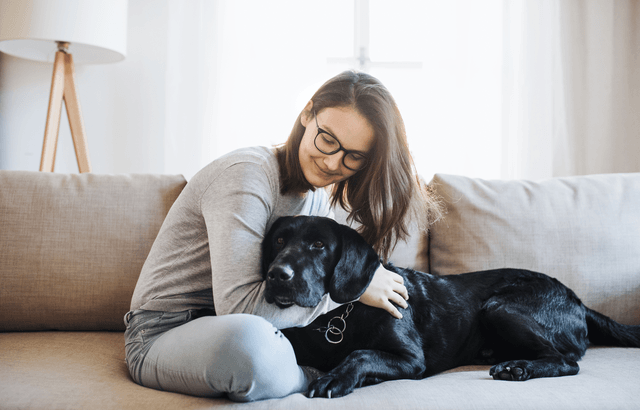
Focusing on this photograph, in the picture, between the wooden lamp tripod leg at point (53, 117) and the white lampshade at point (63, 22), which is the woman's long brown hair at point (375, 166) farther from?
the wooden lamp tripod leg at point (53, 117)

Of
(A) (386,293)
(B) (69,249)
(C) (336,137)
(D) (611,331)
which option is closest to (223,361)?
(A) (386,293)

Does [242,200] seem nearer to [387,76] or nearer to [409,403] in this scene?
A: [409,403]

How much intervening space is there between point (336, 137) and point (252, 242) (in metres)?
0.35

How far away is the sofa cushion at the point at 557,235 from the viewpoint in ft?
5.75


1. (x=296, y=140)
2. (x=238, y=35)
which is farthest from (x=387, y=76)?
(x=296, y=140)

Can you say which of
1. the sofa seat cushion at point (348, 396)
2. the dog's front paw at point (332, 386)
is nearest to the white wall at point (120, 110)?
the sofa seat cushion at point (348, 396)

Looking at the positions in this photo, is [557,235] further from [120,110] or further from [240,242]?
[120,110]

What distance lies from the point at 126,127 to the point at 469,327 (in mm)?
2389

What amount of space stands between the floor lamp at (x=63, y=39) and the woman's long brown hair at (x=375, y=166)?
1555 mm

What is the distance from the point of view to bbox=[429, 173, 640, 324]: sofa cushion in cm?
175

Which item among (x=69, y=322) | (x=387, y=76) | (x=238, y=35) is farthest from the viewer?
(x=387, y=76)

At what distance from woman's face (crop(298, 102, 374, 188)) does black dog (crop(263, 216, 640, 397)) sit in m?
0.14

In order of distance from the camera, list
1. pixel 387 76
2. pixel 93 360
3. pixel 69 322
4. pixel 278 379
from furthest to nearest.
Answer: pixel 387 76 → pixel 69 322 → pixel 93 360 → pixel 278 379

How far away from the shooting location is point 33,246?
1666 mm
